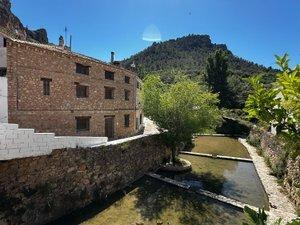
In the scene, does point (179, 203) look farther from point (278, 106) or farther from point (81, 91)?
point (278, 106)

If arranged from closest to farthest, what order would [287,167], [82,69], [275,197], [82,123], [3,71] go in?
[275,197]
[3,71]
[287,167]
[82,69]
[82,123]

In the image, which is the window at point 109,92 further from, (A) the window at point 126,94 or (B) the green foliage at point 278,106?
(B) the green foliage at point 278,106

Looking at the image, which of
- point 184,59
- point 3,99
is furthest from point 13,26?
point 184,59

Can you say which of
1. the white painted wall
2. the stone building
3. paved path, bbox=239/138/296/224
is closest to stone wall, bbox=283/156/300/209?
paved path, bbox=239/138/296/224

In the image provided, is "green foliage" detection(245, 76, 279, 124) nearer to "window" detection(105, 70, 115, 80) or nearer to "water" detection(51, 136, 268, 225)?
"water" detection(51, 136, 268, 225)

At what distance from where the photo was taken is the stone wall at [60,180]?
1171cm

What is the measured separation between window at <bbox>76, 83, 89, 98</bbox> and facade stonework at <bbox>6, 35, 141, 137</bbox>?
0.65 ft

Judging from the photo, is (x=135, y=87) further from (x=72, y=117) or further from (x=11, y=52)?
(x=11, y=52)

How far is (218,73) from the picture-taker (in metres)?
61.4

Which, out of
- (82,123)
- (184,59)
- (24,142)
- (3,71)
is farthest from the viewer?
(184,59)

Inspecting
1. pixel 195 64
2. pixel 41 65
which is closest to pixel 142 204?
pixel 41 65

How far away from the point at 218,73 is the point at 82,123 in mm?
44867

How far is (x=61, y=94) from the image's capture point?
20.4 m

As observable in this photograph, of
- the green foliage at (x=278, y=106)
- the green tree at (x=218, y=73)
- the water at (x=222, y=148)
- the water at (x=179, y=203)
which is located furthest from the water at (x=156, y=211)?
the green tree at (x=218, y=73)
